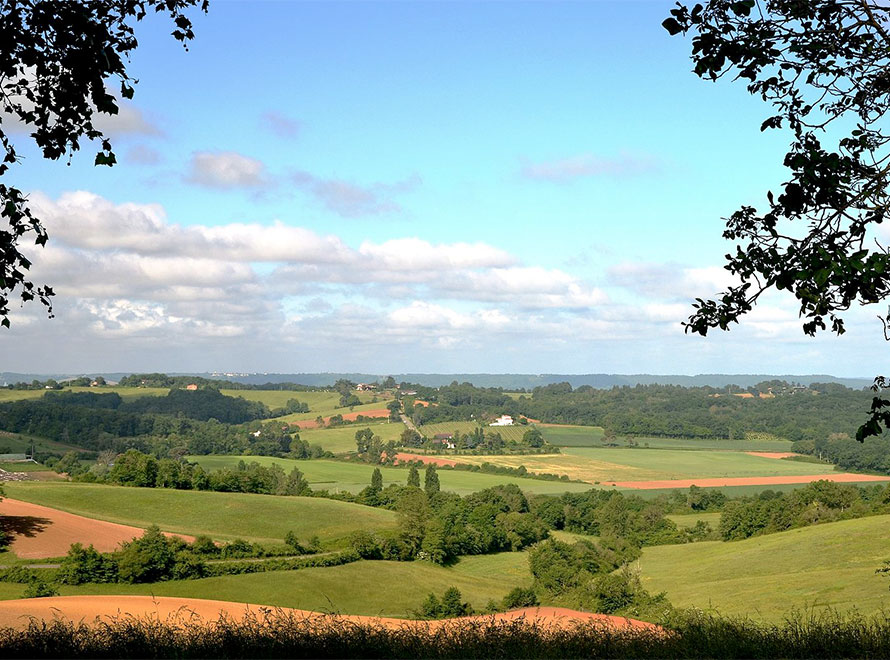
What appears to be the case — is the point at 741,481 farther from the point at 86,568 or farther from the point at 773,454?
the point at 86,568

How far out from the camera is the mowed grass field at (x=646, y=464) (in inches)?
4852

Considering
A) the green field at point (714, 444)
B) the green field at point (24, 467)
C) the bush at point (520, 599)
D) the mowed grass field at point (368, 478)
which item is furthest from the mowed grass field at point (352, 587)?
the green field at point (714, 444)

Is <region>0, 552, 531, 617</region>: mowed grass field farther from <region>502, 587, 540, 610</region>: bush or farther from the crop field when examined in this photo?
the crop field

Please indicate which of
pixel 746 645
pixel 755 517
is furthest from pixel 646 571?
pixel 746 645

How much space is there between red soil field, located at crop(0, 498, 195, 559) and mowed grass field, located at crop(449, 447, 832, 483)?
7522 centimetres

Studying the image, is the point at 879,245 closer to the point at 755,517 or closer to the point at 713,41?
the point at 713,41

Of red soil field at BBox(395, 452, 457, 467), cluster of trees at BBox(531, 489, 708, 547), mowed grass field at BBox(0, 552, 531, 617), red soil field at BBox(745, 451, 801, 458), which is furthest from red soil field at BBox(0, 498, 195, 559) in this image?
red soil field at BBox(745, 451, 801, 458)

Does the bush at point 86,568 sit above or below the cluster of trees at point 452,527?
above

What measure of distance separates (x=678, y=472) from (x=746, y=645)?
121706 millimetres

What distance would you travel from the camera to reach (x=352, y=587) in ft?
187

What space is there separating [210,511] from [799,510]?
204 feet

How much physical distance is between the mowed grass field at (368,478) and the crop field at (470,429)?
42.9 m

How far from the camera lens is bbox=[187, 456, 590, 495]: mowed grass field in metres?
114

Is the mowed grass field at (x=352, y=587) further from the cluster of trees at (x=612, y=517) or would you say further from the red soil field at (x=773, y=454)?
the red soil field at (x=773, y=454)
